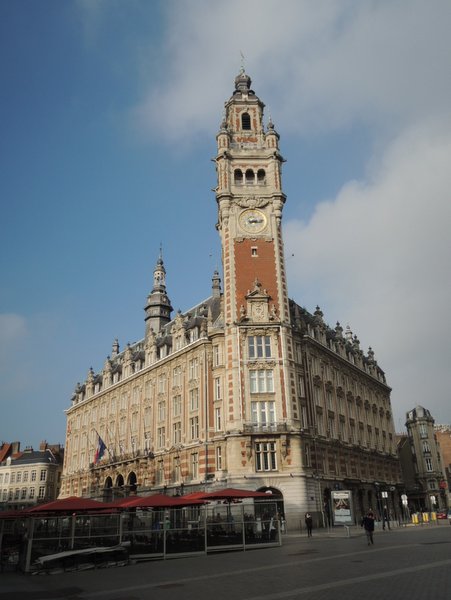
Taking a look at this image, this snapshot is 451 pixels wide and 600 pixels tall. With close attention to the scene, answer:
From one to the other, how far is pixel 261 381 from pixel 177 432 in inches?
536

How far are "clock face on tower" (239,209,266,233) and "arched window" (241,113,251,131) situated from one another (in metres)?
13.7

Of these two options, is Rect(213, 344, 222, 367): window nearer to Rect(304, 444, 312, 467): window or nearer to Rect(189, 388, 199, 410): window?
Rect(189, 388, 199, 410): window

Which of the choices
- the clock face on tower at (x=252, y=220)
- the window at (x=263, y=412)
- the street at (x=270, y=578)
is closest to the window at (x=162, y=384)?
the window at (x=263, y=412)

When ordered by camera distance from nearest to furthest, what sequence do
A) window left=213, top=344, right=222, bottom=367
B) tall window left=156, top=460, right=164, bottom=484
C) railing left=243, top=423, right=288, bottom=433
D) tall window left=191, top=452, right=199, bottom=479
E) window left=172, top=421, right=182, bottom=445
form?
railing left=243, top=423, right=288, bottom=433 → tall window left=191, top=452, right=199, bottom=479 → window left=213, top=344, right=222, bottom=367 → window left=172, top=421, right=182, bottom=445 → tall window left=156, top=460, right=164, bottom=484

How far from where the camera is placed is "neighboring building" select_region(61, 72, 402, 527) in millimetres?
49250

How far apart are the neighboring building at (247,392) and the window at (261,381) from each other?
10 cm

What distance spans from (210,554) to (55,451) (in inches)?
3881

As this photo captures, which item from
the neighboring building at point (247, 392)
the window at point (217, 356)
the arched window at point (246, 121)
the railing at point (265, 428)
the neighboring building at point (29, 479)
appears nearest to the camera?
the railing at point (265, 428)

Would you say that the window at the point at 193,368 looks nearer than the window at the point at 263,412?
No

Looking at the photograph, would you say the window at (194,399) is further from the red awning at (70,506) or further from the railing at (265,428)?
the red awning at (70,506)

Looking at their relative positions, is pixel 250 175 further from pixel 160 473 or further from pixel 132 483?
pixel 132 483

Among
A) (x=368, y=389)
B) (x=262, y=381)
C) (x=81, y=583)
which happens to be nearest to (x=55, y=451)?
(x=368, y=389)

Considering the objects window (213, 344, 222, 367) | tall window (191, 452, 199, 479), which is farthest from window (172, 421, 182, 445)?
window (213, 344, 222, 367)

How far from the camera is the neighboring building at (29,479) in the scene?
107250mm
